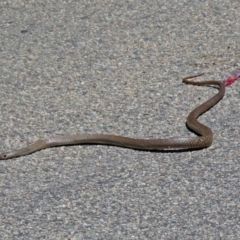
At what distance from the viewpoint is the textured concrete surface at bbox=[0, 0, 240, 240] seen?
5.25m

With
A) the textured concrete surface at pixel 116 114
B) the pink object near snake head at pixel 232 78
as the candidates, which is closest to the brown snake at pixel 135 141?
the textured concrete surface at pixel 116 114

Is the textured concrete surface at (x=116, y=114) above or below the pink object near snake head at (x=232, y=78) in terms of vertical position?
below

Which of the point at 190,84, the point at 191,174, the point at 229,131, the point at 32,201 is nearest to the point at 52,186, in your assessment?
the point at 32,201

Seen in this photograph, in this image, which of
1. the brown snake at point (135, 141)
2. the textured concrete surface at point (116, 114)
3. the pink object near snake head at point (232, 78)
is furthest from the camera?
the pink object near snake head at point (232, 78)

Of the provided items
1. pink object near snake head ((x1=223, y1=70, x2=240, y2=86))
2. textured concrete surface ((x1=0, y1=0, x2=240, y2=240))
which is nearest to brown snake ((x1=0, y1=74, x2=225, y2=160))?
textured concrete surface ((x1=0, y1=0, x2=240, y2=240))

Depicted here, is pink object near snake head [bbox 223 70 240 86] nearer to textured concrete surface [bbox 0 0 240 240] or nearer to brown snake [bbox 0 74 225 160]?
textured concrete surface [bbox 0 0 240 240]

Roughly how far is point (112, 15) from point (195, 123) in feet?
8.68

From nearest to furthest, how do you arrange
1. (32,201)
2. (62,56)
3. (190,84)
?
(32,201) < (190,84) < (62,56)

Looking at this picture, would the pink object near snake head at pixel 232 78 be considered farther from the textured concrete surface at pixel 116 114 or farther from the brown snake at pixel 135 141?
the brown snake at pixel 135 141

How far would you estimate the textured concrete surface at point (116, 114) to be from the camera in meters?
5.25

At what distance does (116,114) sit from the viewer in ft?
21.9

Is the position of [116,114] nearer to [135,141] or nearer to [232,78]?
[135,141]

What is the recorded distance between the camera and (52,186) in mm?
5680

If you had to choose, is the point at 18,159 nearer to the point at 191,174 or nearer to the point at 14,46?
the point at 191,174
